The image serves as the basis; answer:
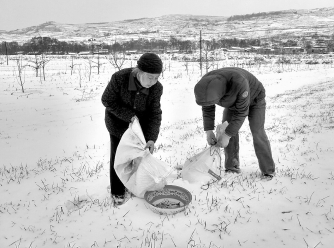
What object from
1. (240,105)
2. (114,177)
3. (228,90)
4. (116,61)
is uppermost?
(116,61)

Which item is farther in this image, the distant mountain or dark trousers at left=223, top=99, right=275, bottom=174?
the distant mountain

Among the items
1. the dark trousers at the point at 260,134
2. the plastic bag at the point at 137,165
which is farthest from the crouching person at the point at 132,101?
the dark trousers at the point at 260,134

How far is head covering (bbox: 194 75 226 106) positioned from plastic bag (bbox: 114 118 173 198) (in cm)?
74

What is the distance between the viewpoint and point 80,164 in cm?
480

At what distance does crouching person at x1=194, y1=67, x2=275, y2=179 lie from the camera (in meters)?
2.85

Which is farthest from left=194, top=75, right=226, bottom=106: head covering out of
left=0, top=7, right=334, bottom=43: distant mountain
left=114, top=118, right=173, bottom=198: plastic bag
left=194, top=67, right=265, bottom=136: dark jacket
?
left=0, top=7, right=334, bottom=43: distant mountain

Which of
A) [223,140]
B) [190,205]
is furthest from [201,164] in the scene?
[190,205]

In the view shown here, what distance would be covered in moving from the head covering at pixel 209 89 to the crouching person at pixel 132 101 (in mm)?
473

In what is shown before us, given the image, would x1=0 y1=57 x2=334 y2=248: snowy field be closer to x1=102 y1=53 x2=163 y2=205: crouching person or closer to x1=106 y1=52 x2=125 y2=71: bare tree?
x1=102 y1=53 x2=163 y2=205: crouching person

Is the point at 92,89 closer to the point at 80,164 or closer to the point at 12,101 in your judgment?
the point at 12,101

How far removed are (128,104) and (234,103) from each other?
47.9 inches

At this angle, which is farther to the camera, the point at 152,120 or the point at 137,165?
the point at 152,120

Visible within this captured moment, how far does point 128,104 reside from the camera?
9.74 ft

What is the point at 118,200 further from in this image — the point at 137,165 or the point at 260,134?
the point at 260,134
